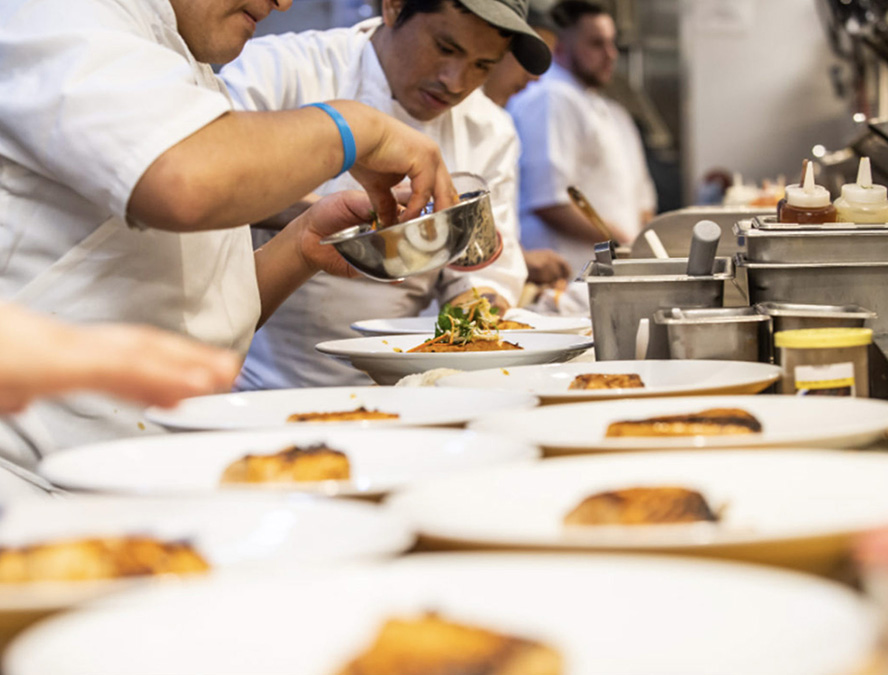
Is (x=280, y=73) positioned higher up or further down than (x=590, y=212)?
higher up

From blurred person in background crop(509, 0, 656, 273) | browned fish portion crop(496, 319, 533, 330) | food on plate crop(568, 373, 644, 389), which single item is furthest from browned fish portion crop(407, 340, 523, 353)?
blurred person in background crop(509, 0, 656, 273)

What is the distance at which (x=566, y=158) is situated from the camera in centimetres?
561

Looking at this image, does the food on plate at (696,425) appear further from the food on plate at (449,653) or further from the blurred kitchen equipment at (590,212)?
the blurred kitchen equipment at (590,212)

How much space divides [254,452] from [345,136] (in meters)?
0.69

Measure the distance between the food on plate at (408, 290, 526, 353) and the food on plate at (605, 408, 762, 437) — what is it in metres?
0.73

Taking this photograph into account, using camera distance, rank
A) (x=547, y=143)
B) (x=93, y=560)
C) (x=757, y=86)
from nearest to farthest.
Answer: (x=93, y=560)
(x=547, y=143)
(x=757, y=86)

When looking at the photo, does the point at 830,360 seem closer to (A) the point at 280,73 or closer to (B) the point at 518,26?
(B) the point at 518,26

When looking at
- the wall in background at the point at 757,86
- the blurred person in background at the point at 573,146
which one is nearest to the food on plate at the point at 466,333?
the blurred person in background at the point at 573,146

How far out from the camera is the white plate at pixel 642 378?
124 cm

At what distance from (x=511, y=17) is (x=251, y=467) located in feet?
7.00

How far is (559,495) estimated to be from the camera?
0.83 m

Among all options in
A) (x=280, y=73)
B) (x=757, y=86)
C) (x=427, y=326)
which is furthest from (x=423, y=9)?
(x=757, y=86)

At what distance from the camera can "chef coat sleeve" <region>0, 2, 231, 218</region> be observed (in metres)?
1.37

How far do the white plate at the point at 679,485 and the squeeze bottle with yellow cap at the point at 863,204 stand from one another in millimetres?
1005
